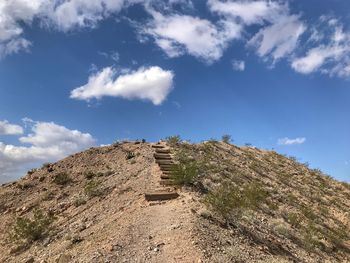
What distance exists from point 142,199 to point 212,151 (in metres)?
12.6

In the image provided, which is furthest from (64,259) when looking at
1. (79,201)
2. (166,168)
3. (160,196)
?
(166,168)

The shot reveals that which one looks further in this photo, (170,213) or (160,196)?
(160,196)

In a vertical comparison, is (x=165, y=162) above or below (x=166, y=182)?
above

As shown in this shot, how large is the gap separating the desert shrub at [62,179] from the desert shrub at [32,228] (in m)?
4.30

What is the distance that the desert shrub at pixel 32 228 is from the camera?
1951 centimetres

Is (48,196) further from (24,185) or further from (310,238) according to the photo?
(310,238)

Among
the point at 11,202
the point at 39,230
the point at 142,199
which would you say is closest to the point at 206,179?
the point at 142,199

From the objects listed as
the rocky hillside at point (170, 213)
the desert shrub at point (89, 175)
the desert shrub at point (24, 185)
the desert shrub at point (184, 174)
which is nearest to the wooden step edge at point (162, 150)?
the rocky hillside at point (170, 213)

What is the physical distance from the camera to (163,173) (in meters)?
22.6

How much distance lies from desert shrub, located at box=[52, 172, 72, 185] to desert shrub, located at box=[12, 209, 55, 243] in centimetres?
430

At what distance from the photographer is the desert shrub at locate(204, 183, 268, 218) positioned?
18516 millimetres

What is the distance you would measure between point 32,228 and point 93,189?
12.5 feet

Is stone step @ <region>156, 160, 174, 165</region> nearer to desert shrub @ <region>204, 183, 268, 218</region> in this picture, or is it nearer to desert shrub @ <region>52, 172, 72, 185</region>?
desert shrub @ <region>204, 183, 268, 218</region>

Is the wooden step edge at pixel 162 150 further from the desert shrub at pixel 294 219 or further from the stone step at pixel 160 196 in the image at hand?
the desert shrub at pixel 294 219
